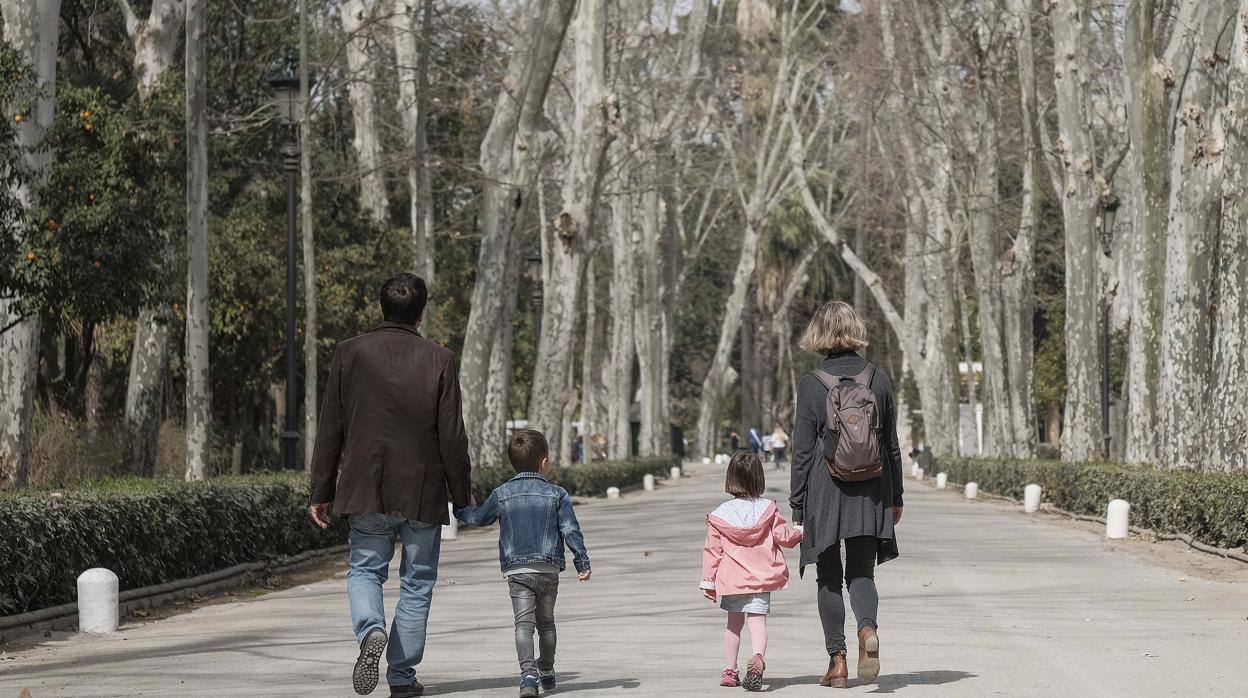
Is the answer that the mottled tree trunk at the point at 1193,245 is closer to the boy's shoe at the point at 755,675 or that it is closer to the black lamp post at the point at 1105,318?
the black lamp post at the point at 1105,318

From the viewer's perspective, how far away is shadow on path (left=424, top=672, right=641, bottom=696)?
8.33m

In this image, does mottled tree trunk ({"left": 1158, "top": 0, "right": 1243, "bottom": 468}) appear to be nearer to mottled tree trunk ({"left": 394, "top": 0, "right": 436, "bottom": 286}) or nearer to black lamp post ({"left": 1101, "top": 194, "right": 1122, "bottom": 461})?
black lamp post ({"left": 1101, "top": 194, "right": 1122, "bottom": 461})

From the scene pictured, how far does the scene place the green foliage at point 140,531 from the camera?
11.7m

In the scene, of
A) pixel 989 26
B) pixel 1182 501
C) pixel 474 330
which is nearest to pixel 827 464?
pixel 1182 501

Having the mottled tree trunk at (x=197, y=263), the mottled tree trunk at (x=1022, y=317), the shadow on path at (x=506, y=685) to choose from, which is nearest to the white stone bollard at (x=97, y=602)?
the shadow on path at (x=506, y=685)

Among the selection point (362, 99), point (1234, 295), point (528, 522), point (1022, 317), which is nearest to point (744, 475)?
point (528, 522)

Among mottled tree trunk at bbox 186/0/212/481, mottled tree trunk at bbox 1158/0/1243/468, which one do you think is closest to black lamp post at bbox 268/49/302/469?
mottled tree trunk at bbox 186/0/212/481

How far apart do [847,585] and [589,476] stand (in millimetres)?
29454

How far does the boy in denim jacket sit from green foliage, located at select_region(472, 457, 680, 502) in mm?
16789

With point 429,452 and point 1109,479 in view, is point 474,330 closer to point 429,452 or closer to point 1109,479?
point 1109,479

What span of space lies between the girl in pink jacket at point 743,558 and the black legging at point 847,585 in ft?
0.58

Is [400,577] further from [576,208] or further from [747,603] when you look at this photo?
[576,208]

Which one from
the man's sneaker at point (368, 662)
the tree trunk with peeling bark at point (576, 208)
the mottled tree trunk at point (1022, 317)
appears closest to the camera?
the man's sneaker at point (368, 662)

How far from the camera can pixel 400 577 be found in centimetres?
791
